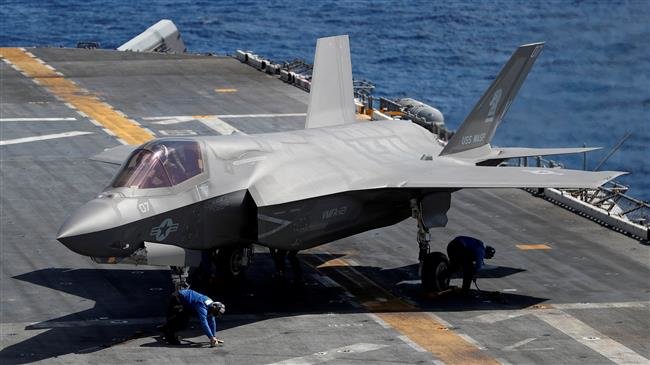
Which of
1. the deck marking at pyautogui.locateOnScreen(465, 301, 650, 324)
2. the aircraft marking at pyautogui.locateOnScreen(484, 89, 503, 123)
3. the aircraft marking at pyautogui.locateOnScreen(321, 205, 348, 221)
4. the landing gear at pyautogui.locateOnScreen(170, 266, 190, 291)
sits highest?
the aircraft marking at pyautogui.locateOnScreen(484, 89, 503, 123)

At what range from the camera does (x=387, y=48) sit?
397 ft

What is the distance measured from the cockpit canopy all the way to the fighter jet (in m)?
0.03

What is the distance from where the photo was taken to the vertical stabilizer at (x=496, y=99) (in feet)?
127

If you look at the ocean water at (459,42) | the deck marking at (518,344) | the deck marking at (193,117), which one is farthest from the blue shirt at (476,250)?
the ocean water at (459,42)

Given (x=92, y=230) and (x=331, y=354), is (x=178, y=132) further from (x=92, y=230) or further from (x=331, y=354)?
(x=331, y=354)

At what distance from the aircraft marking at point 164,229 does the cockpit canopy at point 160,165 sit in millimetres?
843

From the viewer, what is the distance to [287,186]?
32.4 metres

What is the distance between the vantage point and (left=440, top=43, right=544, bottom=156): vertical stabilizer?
38.6 meters

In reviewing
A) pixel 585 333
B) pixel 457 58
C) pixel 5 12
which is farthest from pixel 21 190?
pixel 5 12

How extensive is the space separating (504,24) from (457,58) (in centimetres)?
1386

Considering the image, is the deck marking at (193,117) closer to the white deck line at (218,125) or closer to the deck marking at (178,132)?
the white deck line at (218,125)

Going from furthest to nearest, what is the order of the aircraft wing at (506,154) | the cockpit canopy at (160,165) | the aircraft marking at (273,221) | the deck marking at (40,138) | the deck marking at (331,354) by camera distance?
the deck marking at (40,138), the aircraft wing at (506,154), the aircraft marking at (273,221), the cockpit canopy at (160,165), the deck marking at (331,354)

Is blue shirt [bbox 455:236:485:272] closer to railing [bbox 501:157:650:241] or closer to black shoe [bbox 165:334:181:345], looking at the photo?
railing [bbox 501:157:650:241]

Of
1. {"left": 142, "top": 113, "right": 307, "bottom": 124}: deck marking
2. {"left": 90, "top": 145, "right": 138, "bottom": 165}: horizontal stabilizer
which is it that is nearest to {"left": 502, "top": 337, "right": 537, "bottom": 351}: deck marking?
{"left": 90, "top": 145, "right": 138, "bottom": 165}: horizontal stabilizer
